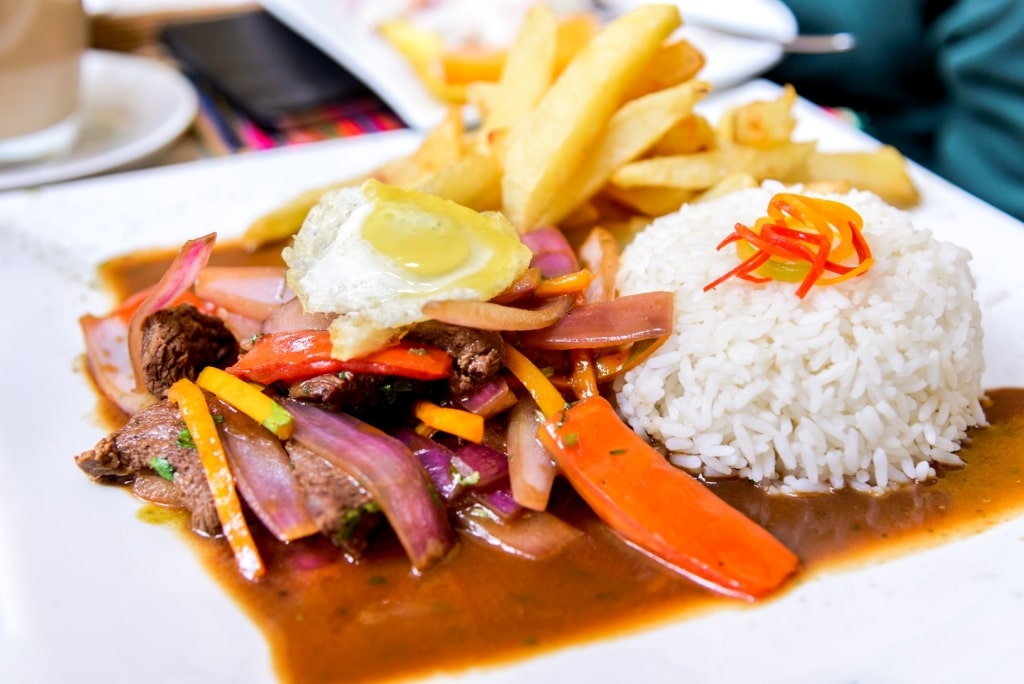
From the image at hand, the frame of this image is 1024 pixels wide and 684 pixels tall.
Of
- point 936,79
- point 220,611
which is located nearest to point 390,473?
point 220,611

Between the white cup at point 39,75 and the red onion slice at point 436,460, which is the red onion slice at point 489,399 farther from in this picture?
the white cup at point 39,75

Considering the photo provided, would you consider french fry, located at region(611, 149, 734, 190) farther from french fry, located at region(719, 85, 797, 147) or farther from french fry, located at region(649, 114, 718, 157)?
french fry, located at region(719, 85, 797, 147)

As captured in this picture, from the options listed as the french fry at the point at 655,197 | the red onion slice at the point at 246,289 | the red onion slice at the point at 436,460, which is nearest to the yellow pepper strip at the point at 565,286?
the red onion slice at the point at 436,460

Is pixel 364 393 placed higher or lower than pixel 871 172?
higher

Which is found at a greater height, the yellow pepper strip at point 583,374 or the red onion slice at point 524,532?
the yellow pepper strip at point 583,374

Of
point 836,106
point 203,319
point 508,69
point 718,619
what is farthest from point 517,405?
point 836,106

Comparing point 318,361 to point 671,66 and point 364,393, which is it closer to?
point 364,393
